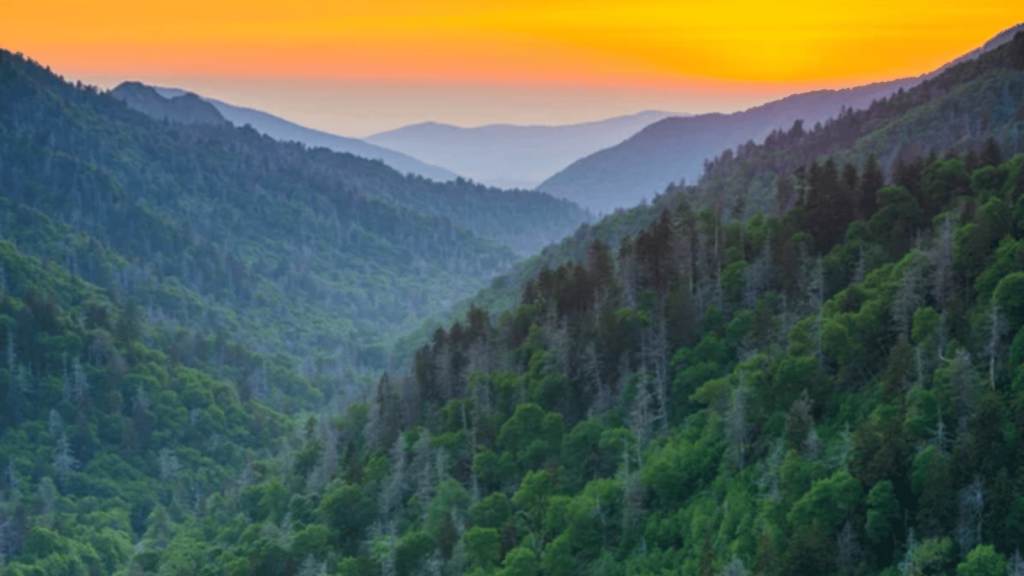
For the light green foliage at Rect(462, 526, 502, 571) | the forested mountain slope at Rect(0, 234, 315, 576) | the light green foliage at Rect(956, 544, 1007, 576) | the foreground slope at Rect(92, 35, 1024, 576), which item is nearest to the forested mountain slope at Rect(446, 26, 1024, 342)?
the foreground slope at Rect(92, 35, 1024, 576)

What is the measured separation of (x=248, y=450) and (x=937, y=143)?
371 feet

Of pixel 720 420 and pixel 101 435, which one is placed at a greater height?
pixel 720 420

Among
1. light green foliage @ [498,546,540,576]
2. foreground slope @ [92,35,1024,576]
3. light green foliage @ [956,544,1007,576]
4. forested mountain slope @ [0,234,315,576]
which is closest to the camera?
light green foliage @ [956,544,1007,576]

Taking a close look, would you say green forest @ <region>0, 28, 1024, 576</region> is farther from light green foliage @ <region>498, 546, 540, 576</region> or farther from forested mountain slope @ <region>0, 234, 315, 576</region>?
forested mountain slope @ <region>0, 234, 315, 576</region>

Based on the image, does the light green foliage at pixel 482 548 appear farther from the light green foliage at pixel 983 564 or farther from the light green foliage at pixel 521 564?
the light green foliage at pixel 983 564

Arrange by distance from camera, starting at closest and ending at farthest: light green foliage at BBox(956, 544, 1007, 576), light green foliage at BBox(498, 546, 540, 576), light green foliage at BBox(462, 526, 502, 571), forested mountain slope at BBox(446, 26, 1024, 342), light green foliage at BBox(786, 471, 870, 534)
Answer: light green foliage at BBox(956, 544, 1007, 576)
light green foliage at BBox(786, 471, 870, 534)
light green foliage at BBox(498, 546, 540, 576)
light green foliage at BBox(462, 526, 502, 571)
forested mountain slope at BBox(446, 26, 1024, 342)

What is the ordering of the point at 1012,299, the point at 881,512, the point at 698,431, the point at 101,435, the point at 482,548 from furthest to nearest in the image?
the point at 101,435 → the point at 698,431 → the point at 482,548 → the point at 1012,299 → the point at 881,512

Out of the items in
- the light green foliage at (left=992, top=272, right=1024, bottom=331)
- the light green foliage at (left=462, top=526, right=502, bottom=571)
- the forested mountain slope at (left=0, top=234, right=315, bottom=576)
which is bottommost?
the forested mountain slope at (left=0, top=234, right=315, bottom=576)

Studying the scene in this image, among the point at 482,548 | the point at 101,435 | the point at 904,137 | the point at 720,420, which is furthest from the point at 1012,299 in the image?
the point at 101,435

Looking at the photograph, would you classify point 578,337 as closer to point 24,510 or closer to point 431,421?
point 431,421

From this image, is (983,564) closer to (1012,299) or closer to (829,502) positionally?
(829,502)

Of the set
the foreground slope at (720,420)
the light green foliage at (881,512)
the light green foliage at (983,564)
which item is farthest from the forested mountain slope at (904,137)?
the light green foliage at (983,564)

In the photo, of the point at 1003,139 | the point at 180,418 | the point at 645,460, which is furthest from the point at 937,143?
the point at 180,418

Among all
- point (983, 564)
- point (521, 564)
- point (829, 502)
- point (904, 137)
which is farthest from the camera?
point (904, 137)
